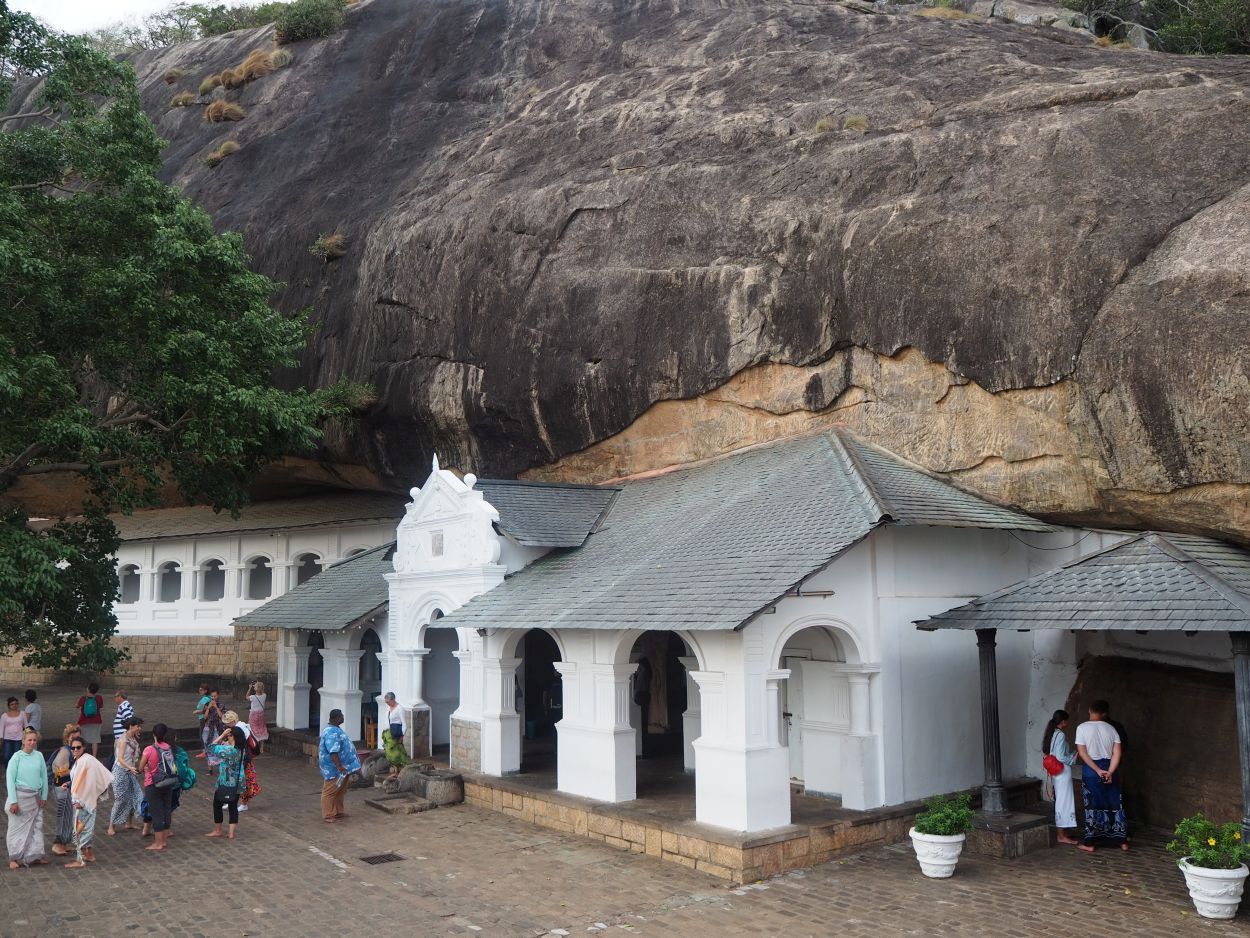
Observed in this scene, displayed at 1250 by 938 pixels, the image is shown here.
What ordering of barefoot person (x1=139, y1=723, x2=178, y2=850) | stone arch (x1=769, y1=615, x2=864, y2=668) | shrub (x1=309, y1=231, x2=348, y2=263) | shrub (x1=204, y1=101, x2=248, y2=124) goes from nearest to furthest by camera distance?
stone arch (x1=769, y1=615, x2=864, y2=668), barefoot person (x1=139, y1=723, x2=178, y2=850), shrub (x1=309, y1=231, x2=348, y2=263), shrub (x1=204, y1=101, x2=248, y2=124)

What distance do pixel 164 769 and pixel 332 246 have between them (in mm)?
14596

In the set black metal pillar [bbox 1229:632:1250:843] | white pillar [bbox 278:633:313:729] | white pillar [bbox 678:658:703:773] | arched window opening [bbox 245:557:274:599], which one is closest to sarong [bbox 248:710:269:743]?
white pillar [bbox 278:633:313:729]

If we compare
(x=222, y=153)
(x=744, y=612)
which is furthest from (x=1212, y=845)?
(x=222, y=153)

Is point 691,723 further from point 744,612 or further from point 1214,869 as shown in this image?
point 1214,869

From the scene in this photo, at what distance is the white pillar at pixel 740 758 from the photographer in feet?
38.5

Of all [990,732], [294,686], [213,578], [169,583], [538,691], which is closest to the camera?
[990,732]

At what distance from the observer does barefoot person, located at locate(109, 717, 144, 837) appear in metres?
13.5

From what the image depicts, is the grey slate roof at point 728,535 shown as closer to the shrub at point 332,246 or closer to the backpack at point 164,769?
the backpack at point 164,769

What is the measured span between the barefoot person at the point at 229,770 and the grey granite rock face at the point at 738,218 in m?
8.42

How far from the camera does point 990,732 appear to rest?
1263cm

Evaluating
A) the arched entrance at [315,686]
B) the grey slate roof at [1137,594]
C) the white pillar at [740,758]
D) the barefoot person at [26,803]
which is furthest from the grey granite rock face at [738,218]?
the barefoot person at [26,803]

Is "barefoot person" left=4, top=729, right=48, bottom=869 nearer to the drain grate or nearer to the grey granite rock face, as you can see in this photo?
the drain grate

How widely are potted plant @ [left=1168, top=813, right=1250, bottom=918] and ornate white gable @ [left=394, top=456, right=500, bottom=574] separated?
1017 cm

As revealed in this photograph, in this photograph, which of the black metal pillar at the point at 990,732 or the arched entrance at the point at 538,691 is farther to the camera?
the arched entrance at the point at 538,691
